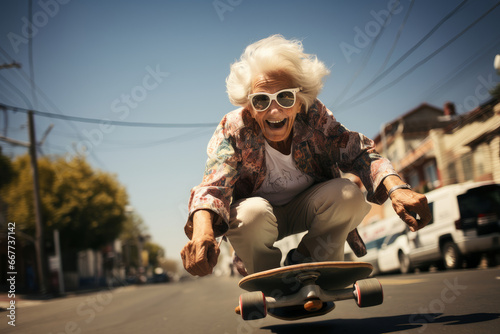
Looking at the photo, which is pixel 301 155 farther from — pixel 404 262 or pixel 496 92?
pixel 496 92

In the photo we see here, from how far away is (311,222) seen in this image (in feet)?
9.11

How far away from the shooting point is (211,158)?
261 cm

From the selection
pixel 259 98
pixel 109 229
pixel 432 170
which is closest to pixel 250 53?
pixel 259 98

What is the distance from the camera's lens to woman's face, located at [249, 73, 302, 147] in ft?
8.48

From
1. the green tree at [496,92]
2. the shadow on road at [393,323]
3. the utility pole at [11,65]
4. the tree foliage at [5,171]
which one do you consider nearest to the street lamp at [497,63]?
the green tree at [496,92]

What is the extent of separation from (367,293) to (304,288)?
0.32 metres

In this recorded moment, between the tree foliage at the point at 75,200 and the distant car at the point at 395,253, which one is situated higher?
the tree foliage at the point at 75,200

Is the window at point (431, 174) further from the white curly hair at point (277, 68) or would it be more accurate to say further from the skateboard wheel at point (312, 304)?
the skateboard wheel at point (312, 304)

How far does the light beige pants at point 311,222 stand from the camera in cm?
255

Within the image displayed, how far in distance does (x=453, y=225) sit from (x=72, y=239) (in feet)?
83.8

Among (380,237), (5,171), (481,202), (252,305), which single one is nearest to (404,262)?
(380,237)

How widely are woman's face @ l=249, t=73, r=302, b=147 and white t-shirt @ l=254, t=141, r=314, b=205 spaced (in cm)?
17

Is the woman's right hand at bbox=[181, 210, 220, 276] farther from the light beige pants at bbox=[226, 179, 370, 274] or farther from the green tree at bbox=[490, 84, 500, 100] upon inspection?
the green tree at bbox=[490, 84, 500, 100]

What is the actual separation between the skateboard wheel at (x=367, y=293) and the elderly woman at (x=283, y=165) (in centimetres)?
46
